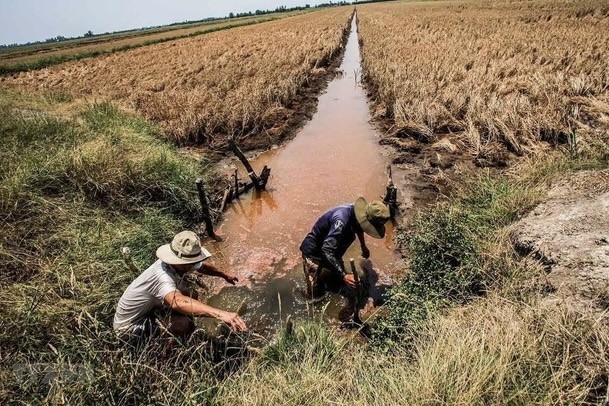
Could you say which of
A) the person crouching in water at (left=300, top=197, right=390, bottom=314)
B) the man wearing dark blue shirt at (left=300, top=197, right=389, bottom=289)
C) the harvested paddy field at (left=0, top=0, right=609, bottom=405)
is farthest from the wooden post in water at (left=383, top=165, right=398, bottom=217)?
the man wearing dark blue shirt at (left=300, top=197, right=389, bottom=289)

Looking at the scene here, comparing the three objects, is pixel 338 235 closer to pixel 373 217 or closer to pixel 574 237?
pixel 373 217

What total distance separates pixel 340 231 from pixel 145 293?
215 cm

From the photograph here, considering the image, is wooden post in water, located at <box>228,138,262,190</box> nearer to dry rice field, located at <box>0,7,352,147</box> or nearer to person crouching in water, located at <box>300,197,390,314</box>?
dry rice field, located at <box>0,7,352,147</box>

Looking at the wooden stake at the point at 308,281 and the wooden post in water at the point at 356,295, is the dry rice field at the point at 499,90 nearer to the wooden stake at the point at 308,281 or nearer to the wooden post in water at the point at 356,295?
the wooden post in water at the point at 356,295

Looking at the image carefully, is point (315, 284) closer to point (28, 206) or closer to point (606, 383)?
point (606, 383)

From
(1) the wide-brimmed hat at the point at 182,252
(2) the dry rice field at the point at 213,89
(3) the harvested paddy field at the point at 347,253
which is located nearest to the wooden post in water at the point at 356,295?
(3) the harvested paddy field at the point at 347,253

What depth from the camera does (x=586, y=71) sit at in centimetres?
1028

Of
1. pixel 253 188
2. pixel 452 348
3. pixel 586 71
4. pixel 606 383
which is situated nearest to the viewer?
pixel 606 383

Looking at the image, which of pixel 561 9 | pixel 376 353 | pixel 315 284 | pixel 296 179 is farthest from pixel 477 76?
pixel 561 9

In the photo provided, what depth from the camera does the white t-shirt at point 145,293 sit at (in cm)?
324

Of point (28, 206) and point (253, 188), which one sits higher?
point (28, 206)

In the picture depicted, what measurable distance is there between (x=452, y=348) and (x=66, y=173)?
18.6 feet

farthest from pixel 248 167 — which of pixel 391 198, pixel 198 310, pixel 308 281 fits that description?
pixel 198 310

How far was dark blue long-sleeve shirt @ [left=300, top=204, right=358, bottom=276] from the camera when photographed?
14.1 feet
